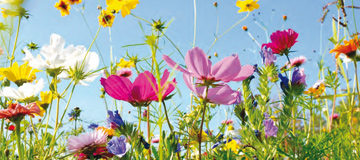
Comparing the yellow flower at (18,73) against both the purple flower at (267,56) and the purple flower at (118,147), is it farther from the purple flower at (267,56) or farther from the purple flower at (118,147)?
the purple flower at (267,56)

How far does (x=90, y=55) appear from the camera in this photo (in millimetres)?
929

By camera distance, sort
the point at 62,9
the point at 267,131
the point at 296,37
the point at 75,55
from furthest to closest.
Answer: the point at 62,9
the point at 296,37
the point at 75,55
the point at 267,131

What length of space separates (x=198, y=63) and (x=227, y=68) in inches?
2.3

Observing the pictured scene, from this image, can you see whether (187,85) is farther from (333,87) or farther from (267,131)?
(333,87)

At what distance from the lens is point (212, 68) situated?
1.95 ft

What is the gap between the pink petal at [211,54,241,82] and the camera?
58 cm

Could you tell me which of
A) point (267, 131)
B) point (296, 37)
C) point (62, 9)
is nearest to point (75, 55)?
point (267, 131)

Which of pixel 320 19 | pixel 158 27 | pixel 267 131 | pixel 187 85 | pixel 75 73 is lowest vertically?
pixel 267 131

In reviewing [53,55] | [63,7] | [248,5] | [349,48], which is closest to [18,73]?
[53,55]

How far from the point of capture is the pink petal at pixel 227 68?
58 cm

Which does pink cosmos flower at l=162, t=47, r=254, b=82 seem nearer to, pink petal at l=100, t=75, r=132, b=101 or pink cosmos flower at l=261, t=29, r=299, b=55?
pink petal at l=100, t=75, r=132, b=101

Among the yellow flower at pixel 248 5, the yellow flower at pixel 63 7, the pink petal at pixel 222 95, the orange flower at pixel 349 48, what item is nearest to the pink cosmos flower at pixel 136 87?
the pink petal at pixel 222 95

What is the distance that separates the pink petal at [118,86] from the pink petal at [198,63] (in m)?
0.13

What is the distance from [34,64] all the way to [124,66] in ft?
4.61
